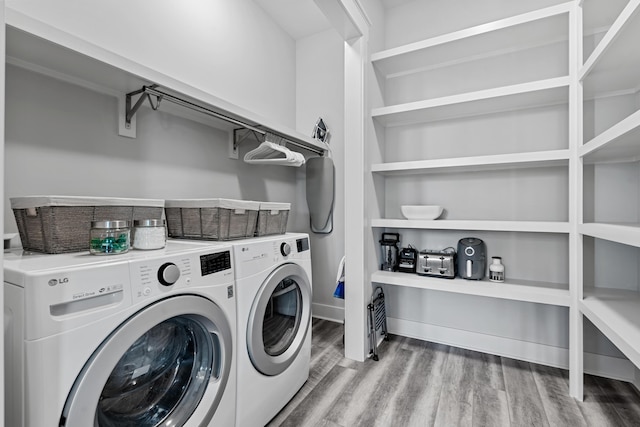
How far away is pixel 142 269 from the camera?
2.85 ft

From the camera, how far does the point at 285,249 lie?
4.81ft

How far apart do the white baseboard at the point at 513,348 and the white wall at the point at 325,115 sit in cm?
66

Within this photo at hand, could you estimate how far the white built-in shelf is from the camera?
1.10m

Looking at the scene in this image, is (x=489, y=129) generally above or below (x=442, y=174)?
above

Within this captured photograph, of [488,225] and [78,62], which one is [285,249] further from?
[488,225]

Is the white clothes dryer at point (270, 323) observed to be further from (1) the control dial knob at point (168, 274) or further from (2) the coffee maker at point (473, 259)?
(2) the coffee maker at point (473, 259)

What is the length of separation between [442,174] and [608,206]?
926 millimetres

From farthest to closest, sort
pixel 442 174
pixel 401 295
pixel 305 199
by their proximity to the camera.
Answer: pixel 305 199 → pixel 401 295 → pixel 442 174

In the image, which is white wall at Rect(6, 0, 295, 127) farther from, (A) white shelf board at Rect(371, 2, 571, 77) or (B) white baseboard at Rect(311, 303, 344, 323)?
(B) white baseboard at Rect(311, 303, 344, 323)

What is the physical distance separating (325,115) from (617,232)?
2.14 m

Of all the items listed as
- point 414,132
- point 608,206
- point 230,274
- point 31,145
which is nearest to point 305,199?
point 414,132

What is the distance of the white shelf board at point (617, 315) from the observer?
41.9 inches

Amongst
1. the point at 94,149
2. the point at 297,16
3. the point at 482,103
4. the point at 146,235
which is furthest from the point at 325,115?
the point at 146,235

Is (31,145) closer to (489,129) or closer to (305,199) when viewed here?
(305,199)
